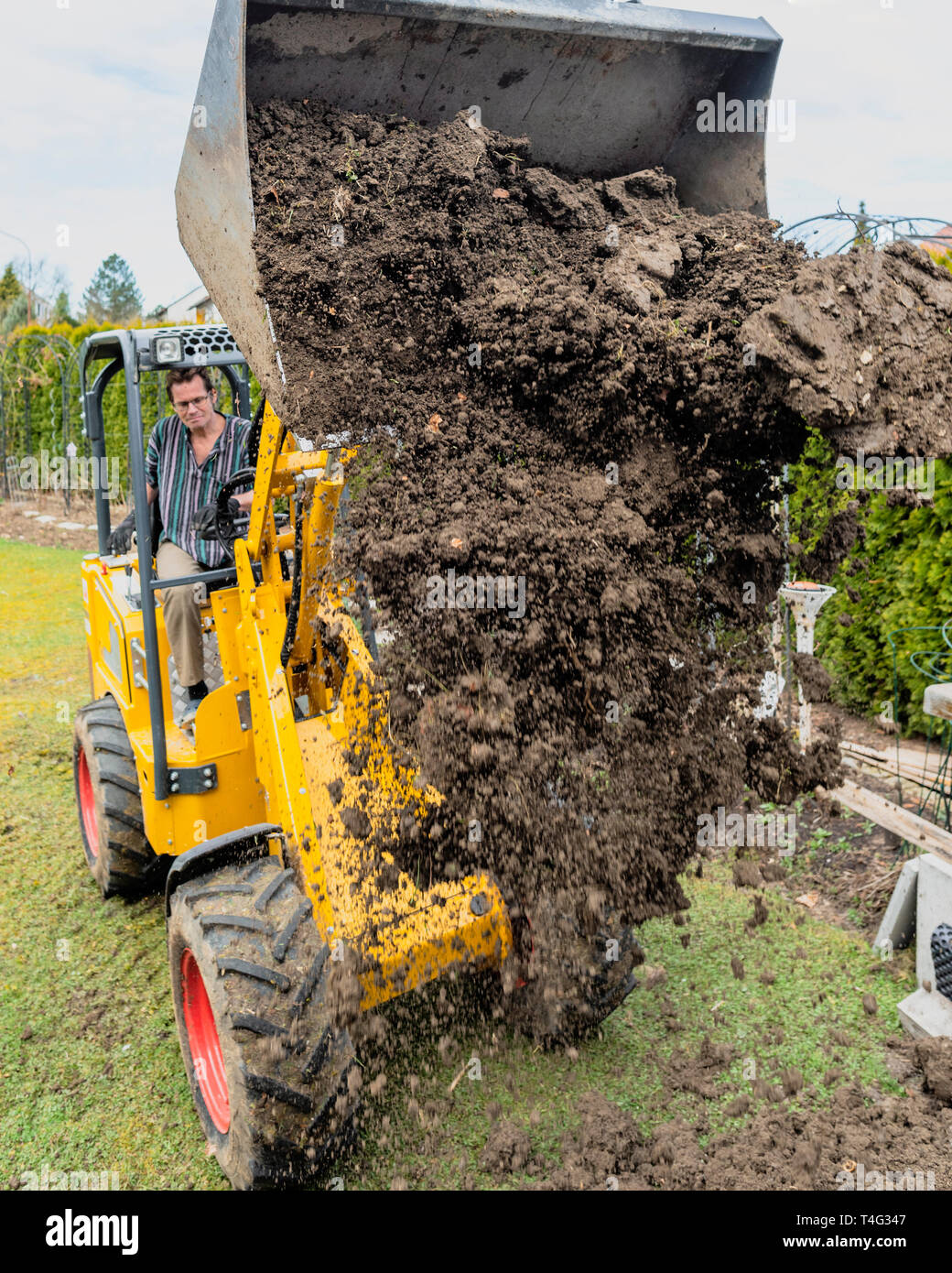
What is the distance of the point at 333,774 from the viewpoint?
3.00 metres

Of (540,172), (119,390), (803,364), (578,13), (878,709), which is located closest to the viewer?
(803,364)

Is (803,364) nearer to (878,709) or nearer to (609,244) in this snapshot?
(609,244)

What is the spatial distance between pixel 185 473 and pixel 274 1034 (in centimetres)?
240

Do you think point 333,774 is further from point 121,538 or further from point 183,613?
point 121,538

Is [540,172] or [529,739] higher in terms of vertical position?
[540,172]

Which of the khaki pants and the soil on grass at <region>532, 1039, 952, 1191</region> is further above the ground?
the khaki pants

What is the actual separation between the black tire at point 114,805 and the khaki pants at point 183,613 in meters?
0.80

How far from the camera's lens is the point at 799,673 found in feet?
9.98

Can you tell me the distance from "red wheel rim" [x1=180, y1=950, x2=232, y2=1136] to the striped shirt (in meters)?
1.66

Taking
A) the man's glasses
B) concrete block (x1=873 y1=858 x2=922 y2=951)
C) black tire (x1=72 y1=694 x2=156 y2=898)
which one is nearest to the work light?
the man's glasses

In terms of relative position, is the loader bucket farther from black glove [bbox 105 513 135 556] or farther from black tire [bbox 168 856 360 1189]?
black glove [bbox 105 513 135 556]

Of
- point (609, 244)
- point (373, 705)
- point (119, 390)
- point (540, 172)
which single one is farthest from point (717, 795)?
point (119, 390)

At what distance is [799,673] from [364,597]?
4.83ft

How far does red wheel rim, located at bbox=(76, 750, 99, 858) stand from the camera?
4797mm
